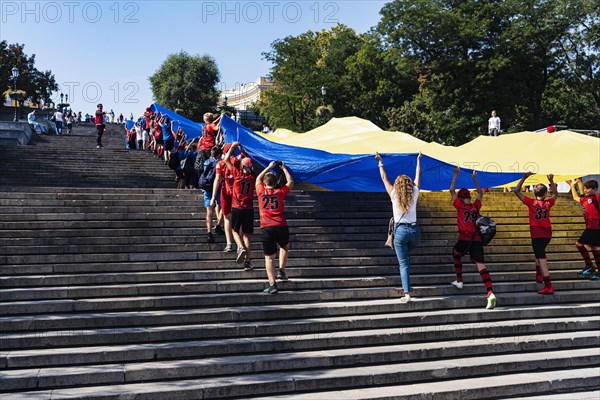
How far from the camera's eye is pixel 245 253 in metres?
9.86

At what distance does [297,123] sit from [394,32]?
1552 cm

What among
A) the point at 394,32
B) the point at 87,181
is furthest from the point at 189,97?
the point at 87,181

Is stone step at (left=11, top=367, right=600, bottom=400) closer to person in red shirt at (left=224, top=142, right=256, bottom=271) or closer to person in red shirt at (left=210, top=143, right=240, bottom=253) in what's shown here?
person in red shirt at (left=224, top=142, right=256, bottom=271)

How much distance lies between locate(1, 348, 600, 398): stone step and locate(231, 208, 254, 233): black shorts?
98.2 inches

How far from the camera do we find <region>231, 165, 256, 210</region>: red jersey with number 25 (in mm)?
9781

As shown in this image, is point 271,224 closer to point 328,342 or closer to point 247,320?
point 247,320

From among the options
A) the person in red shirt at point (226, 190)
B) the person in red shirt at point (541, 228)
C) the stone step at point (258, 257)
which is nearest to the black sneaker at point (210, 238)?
the stone step at point (258, 257)

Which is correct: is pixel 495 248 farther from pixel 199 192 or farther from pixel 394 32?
pixel 394 32

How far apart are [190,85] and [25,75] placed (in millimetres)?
16175

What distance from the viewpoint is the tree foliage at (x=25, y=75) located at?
61.2 m

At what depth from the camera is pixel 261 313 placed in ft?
28.1

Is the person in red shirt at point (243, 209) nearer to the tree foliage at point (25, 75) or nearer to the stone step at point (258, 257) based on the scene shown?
the stone step at point (258, 257)

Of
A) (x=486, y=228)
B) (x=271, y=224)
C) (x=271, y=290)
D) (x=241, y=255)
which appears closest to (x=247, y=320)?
(x=271, y=290)

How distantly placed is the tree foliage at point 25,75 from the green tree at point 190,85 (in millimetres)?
11740
